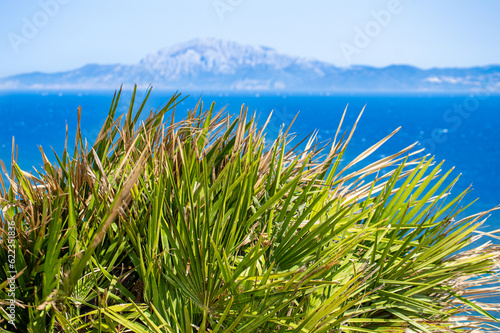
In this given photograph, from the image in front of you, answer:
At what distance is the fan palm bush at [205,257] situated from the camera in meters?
1.52

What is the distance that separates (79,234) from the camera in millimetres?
1783

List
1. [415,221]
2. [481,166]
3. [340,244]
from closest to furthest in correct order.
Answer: [340,244]
[415,221]
[481,166]

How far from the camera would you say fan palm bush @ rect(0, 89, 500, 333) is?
1522 millimetres

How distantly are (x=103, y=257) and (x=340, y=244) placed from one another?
99 centimetres

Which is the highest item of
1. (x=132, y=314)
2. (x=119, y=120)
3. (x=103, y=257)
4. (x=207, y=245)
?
(x=119, y=120)

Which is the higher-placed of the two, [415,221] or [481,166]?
[415,221]

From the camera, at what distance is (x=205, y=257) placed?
5.12 feet

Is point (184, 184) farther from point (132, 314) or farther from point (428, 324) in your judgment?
point (428, 324)

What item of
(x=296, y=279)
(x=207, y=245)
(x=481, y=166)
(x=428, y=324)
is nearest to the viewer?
(x=296, y=279)

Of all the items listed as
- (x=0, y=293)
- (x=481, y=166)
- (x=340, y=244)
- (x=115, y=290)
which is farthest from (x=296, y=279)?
(x=481, y=166)

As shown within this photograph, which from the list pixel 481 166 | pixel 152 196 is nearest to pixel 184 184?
pixel 152 196

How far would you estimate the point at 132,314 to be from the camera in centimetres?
157

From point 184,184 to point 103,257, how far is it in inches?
18.0

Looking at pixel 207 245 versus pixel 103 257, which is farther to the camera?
pixel 103 257
